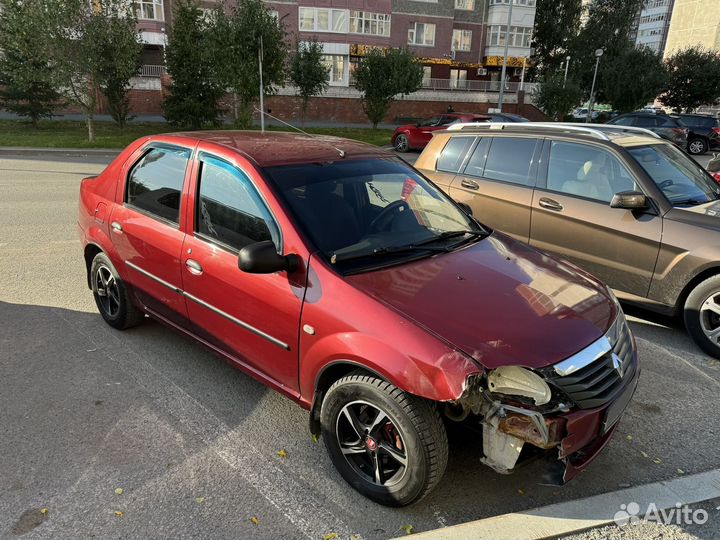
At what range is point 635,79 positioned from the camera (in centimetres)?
3694

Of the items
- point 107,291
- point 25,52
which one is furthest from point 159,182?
point 25,52

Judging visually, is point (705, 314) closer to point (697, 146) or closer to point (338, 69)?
point (697, 146)

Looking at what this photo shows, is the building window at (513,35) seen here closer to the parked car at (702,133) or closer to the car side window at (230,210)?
the parked car at (702,133)

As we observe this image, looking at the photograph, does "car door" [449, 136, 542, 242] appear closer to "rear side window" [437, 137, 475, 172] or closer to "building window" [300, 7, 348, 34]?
"rear side window" [437, 137, 475, 172]

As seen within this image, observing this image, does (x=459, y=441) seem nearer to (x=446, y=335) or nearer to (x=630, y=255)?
(x=446, y=335)

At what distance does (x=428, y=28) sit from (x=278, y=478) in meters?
47.2

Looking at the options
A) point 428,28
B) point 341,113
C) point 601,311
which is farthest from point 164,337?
point 428,28

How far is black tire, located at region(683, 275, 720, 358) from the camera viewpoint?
169 inches

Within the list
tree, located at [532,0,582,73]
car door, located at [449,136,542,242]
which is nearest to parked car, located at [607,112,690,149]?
car door, located at [449,136,542,242]

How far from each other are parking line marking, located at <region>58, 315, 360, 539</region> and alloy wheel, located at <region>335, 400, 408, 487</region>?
0.93 feet

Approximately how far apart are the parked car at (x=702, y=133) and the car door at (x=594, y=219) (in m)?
22.9

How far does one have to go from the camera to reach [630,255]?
4.77 meters

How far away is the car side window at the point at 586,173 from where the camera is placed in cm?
503

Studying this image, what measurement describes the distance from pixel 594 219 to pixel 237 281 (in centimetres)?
358
